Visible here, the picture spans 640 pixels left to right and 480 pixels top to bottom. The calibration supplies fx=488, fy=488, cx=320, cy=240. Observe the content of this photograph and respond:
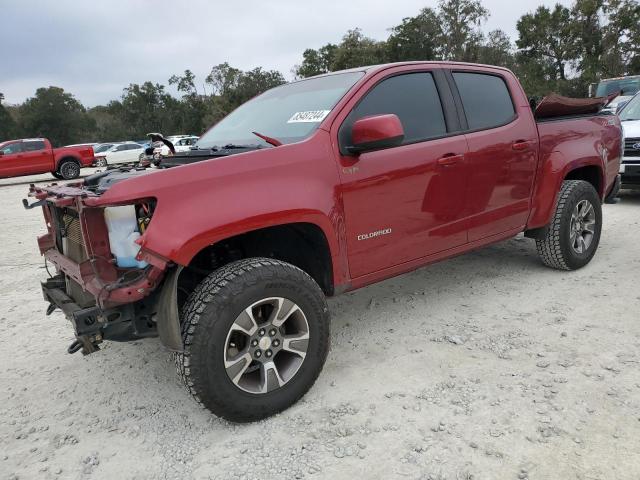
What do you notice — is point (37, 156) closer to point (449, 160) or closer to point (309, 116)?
point (309, 116)

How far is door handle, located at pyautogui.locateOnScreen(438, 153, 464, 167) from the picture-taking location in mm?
3311

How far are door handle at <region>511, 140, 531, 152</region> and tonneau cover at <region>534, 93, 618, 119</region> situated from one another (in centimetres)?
87

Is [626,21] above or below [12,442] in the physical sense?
above

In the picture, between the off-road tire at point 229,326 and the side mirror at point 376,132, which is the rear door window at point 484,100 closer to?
the side mirror at point 376,132

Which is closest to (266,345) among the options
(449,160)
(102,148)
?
(449,160)

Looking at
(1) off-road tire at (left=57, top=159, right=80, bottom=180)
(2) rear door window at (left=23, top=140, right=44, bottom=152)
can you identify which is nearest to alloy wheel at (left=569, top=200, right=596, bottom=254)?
(1) off-road tire at (left=57, top=159, right=80, bottom=180)

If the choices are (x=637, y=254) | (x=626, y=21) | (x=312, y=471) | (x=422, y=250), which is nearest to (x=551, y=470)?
(x=312, y=471)

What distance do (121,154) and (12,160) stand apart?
752 cm

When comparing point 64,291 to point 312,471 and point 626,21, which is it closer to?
point 312,471

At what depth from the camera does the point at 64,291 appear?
3037mm

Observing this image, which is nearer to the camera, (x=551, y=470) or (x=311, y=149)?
(x=551, y=470)

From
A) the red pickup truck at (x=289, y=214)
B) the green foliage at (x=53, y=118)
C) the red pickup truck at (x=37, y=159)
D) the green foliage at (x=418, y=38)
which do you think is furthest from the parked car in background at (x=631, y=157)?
the green foliage at (x=53, y=118)

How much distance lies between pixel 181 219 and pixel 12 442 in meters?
1.55

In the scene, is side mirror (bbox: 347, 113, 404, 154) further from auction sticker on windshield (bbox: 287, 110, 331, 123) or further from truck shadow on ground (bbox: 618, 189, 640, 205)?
truck shadow on ground (bbox: 618, 189, 640, 205)
